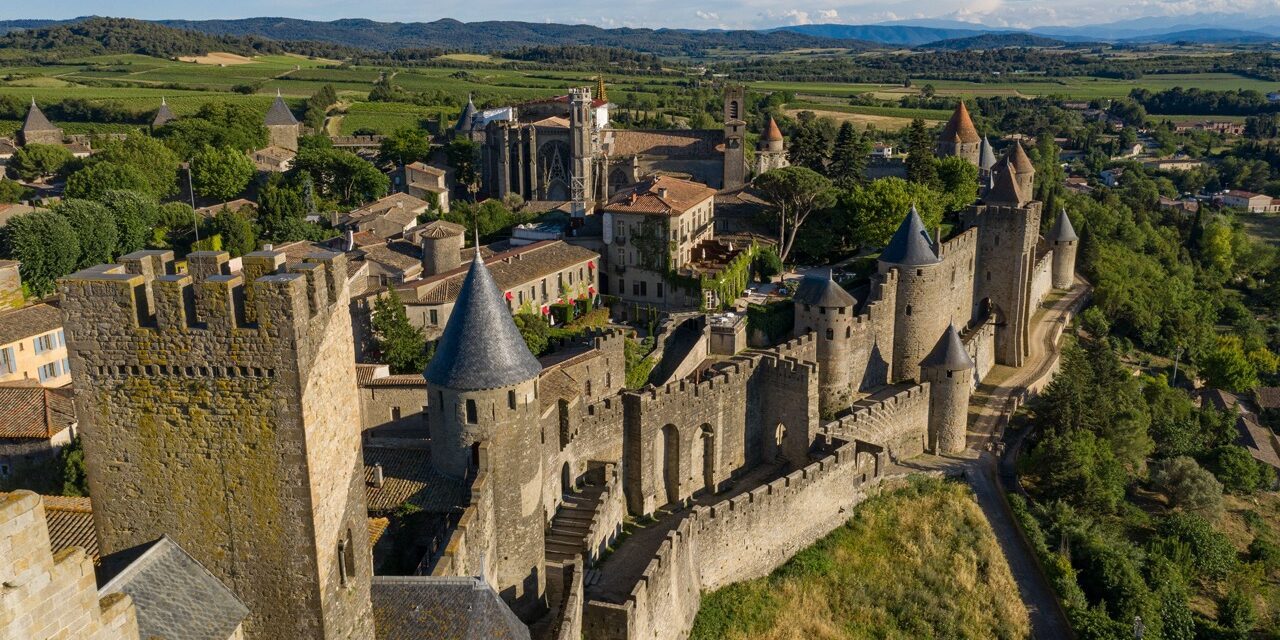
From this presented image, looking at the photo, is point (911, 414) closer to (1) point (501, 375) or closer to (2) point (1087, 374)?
(2) point (1087, 374)

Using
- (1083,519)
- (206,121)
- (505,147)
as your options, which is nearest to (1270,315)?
(1083,519)

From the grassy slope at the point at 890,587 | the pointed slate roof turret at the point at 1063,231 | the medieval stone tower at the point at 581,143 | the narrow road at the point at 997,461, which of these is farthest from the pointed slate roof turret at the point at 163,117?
the grassy slope at the point at 890,587

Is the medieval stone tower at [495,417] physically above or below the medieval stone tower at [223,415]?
below

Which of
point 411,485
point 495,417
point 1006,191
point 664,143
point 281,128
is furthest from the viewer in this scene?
point 281,128

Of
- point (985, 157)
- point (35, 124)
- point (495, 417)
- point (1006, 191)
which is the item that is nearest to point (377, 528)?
point (495, 417)

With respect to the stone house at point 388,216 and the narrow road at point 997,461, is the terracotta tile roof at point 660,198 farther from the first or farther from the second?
the narrow road at point 997,461

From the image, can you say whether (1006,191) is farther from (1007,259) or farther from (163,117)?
(163,117)
